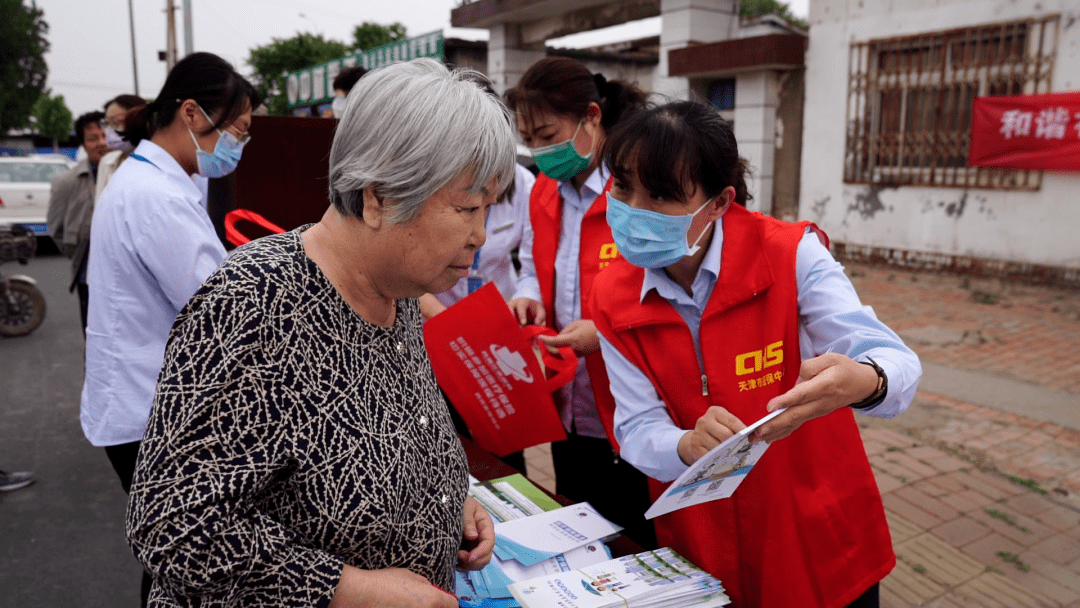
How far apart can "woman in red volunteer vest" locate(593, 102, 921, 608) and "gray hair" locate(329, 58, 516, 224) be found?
513 millimetres

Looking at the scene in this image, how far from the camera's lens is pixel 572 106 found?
7.62 ft

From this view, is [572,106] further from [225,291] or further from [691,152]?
[225,291]

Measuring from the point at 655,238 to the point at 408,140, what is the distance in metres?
0.67

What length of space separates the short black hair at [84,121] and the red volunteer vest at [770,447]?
5.17 m

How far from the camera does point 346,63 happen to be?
19.0m

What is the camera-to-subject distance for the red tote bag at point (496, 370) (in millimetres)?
2027

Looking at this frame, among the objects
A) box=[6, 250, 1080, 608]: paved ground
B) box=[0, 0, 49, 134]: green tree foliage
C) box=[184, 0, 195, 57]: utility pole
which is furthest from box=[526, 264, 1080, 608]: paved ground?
box=[0, 0, 49, 134]: green tree foliage

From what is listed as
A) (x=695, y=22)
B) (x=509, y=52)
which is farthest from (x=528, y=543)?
(x=509, y=52)

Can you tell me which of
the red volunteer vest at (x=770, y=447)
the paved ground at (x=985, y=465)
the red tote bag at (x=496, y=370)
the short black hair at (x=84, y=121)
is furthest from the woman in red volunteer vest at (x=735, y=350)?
the short black hair at (x=84, y=121)

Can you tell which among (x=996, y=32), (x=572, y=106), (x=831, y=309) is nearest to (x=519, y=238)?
(x=572, y=106)

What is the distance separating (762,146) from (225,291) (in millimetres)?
10204

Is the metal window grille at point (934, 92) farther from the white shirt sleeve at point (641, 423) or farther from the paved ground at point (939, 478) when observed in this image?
the white shirt sleeve at point (641, 423)

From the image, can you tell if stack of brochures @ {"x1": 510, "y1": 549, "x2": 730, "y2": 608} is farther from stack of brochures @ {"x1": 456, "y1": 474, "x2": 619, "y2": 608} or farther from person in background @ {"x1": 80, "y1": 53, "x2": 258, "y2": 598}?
person in background @ {"x1": 80, "y1": 53, "x2": 258, "y2": 598}

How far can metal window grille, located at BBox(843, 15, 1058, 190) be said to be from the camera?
7.93 metres
